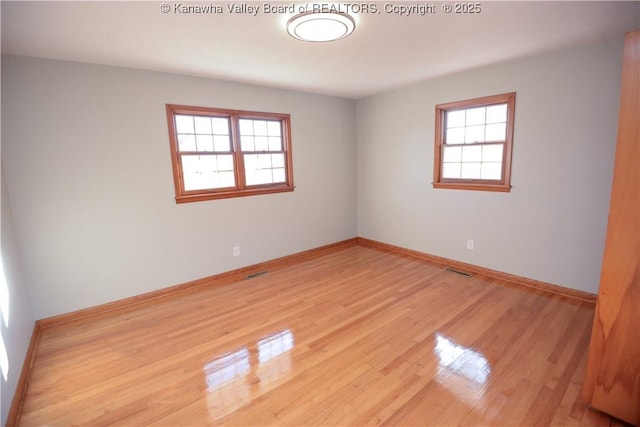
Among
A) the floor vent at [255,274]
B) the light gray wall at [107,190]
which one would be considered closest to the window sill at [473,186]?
the light gray wall at [107,190]

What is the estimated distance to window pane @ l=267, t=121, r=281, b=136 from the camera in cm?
411

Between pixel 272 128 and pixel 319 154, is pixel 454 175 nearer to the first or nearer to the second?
pixel 319 154

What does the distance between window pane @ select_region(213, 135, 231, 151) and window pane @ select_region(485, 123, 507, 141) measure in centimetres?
315

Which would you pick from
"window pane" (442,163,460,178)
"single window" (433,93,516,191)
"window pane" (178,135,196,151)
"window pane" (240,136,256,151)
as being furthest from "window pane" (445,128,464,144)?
"window pane" (178,135,196,151)

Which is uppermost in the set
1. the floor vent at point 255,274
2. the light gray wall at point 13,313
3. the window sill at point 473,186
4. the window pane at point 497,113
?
the window pane at point 497,113

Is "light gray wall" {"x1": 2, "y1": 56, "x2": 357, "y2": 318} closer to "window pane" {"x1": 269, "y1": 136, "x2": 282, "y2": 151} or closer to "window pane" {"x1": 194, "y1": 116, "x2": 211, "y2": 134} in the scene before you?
"window pane" {"x1": 194, "y1": 116, "x2": 211, "y2": 134}

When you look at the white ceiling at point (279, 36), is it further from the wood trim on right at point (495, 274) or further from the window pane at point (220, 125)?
the wood trim on right at point (495, 274)

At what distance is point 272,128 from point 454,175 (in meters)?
2.53

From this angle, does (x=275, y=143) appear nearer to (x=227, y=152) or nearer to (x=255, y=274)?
(x=227, y=152)

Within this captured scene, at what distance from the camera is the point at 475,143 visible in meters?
3.63

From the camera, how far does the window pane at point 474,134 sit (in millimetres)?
3605

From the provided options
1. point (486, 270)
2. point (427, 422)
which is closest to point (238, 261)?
point (427, 422)

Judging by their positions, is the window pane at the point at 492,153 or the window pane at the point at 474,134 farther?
the window pane at the point at 474,134

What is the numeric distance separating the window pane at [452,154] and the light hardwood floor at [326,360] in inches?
62.5
